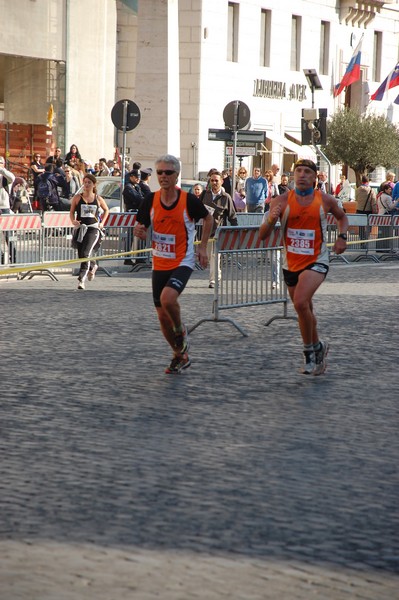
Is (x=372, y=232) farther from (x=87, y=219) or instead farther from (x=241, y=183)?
(x=87, y=219)

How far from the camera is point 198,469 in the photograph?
7.15 meters

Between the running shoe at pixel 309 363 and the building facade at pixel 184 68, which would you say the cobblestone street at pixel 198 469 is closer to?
the running shoe at pixel 309 363

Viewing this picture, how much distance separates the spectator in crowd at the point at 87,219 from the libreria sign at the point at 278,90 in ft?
101

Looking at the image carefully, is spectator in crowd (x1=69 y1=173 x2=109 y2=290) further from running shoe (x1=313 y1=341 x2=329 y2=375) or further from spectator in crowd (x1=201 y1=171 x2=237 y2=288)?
running shoe (x1=313 y1=341 x2=329 y2=375)

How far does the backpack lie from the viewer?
29.0 metres

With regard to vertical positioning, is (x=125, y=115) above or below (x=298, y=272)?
above

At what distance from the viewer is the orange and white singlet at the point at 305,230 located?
11.2 metres

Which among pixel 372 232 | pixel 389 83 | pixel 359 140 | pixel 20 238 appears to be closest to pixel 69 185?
pixel 372 232

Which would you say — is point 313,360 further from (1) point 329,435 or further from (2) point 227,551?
(2) point 227,551

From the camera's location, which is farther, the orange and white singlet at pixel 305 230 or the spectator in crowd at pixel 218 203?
the spectator in crowd at pixel 218 203

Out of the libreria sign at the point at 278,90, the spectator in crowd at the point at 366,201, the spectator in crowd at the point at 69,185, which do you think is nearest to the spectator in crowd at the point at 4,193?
the spectator in crowd at the point at 69,185

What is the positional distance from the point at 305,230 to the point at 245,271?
3566mm

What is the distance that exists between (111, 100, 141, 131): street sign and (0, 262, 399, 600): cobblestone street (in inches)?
487

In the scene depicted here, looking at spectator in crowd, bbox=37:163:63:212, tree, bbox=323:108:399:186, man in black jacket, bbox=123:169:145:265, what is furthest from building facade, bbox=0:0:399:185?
man in black jacket, bbox=123:169:145:265
